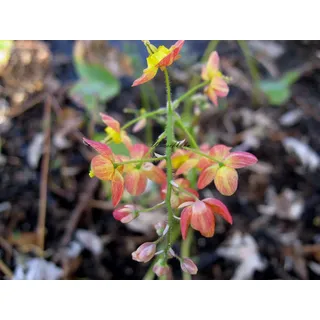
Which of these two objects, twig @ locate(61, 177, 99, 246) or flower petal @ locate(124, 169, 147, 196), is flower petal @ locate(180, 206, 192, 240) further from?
twig @ locate(61, 177, 99, 246)

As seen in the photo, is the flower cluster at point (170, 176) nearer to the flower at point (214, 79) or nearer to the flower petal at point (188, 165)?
the flower petal at point (188, 165)

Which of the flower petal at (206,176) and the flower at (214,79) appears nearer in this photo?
the flower petal at (206,176)

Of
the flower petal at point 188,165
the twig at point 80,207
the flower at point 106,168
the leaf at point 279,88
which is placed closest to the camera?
the flower at point 106,168

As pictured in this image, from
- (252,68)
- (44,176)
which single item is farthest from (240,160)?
(252,68)

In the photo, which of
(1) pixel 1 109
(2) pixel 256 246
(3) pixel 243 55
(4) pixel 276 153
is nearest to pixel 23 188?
(1) pixel 1 109

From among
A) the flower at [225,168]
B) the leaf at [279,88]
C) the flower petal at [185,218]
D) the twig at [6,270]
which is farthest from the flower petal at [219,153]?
the leaf at [279,88]

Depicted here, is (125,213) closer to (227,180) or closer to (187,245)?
(227,180)
